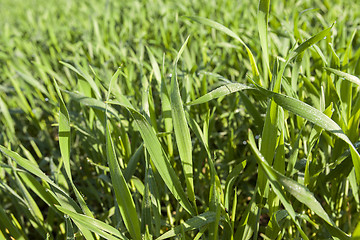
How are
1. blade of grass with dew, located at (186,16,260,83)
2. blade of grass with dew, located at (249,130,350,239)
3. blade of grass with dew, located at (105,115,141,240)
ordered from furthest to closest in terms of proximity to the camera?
blade of grass with dew, located at (186,16,260,83)
blade of grass with dew, located at (105,115,141,240)
blade of grass with dew, located at (249,130,350,239)

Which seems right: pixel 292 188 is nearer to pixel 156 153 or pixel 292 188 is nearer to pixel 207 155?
pixel 156 153

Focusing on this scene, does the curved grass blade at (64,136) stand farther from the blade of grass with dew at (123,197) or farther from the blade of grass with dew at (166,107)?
the blade of grass with dew at (166,107)

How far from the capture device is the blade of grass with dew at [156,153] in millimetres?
689

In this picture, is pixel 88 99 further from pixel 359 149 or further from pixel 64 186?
pixel 359 149

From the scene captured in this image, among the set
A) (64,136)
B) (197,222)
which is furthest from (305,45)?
(64,136)

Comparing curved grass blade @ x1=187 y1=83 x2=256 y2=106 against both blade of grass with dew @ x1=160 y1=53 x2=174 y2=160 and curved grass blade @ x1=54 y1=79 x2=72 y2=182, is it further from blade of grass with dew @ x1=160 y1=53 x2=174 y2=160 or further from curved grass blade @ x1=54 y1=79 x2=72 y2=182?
curved grass blade @ x1=54 y1=79 x2=72 y2=182

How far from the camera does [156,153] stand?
0.71m

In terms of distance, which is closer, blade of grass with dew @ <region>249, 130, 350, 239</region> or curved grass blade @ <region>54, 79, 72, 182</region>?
blade of grass with dew @ <region>249, 130, 350, 239</region>

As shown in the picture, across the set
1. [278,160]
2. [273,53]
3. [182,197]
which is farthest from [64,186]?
[273,53]

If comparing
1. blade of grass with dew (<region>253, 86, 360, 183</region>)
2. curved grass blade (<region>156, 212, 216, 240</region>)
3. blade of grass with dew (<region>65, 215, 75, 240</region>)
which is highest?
blade of grass with dew (<region>253, 86, 360, 183</region>)

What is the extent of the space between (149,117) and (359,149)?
1.58 feet

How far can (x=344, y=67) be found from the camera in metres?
0.99

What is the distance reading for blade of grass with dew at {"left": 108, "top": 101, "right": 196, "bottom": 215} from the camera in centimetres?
69

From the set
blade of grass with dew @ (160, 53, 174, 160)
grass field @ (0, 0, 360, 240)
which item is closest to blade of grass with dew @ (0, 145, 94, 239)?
grass field @ (0, 0, 360, 240)
